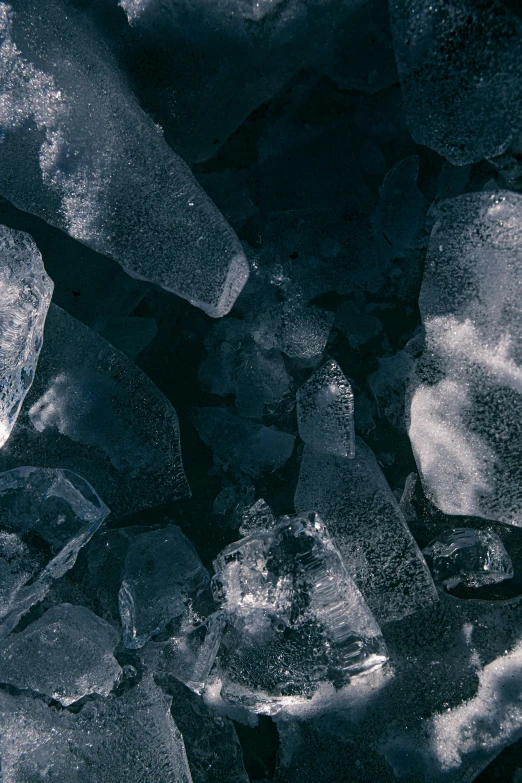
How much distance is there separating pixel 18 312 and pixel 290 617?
52 cm

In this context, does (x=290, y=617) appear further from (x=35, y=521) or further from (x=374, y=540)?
(x=35, y=521)

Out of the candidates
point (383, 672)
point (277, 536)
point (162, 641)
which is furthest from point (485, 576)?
point (162, 641)

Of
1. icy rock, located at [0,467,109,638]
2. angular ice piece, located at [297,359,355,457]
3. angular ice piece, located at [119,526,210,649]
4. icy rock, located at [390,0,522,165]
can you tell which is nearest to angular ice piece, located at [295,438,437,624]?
angular ice piece, located at [297,359,355,457]

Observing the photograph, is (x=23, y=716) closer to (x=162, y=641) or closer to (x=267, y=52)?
(x=162, y=641)

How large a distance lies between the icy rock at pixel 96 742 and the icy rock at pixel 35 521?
0.18 metres

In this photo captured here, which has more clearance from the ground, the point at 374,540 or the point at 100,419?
the point at 100,419

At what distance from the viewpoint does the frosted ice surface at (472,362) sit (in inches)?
25.0

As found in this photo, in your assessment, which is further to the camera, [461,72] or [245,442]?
[245,442]

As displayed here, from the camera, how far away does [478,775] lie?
2.25ft

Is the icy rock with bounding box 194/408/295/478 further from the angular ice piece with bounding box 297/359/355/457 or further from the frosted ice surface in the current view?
the frosted ice surface

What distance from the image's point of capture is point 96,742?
0.70m

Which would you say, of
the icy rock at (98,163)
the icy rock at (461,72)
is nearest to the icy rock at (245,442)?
the icy rock at (98,163)

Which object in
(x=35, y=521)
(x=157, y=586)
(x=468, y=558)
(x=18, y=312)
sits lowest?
(x=468, y=558)

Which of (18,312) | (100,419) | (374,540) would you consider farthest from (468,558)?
(18,312)
